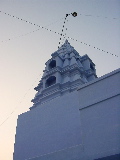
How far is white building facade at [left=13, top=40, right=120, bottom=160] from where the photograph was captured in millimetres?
6621

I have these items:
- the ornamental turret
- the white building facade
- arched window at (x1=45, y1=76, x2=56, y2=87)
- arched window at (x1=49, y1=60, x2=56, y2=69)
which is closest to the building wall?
the white building facade

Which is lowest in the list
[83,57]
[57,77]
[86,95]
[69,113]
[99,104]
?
[99,104]

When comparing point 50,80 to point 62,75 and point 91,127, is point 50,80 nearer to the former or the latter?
point 62,75

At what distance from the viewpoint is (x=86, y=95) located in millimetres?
7859

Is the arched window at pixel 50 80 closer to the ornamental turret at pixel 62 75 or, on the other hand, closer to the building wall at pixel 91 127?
the ornamental turret at pixel 62 75

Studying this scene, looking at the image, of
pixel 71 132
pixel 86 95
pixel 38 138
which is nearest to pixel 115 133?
pixel 86 95

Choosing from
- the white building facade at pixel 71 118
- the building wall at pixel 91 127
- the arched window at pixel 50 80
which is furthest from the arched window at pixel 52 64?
the building wall at pixel 91 127

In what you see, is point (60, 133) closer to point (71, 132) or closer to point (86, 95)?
point (71, 132)

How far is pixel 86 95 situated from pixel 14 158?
8.61m

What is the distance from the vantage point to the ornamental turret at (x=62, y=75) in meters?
17.1

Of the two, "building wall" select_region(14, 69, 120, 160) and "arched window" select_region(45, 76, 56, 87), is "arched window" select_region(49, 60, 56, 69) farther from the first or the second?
"building wall" select_region(14, 69, 120, 160)

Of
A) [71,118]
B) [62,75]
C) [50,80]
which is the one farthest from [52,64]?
[71,118]

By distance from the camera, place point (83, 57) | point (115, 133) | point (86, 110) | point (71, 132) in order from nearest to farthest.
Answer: point (115, 133) → point (86, 110) → point (71, 132) → point (83, 57)

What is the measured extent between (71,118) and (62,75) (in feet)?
24.6
